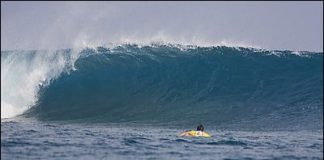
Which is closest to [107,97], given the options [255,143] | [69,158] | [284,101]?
[284,101]

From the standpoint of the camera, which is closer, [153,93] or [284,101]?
[284,101]

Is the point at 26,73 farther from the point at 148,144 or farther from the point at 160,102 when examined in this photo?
the point at 148,144

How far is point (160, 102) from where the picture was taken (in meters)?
23.6

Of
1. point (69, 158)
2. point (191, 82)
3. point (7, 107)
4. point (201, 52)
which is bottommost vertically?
point (69, 158)

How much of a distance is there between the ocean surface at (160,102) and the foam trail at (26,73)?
0.17 feet

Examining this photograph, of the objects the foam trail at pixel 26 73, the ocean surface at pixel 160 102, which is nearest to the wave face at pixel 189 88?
the ocean surface at pixel 160 102

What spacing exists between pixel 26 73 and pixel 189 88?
7.30m

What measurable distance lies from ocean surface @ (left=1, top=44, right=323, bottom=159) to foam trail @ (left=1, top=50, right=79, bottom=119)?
5cm

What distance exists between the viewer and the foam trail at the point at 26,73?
74.9 feet

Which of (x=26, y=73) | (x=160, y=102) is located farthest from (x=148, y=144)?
(x=26, y=73)

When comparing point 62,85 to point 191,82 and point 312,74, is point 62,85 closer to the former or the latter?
point 191,82

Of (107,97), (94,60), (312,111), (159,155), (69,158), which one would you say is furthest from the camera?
(94,60)

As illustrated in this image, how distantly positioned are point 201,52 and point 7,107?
39.0ft

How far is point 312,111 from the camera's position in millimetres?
20469
